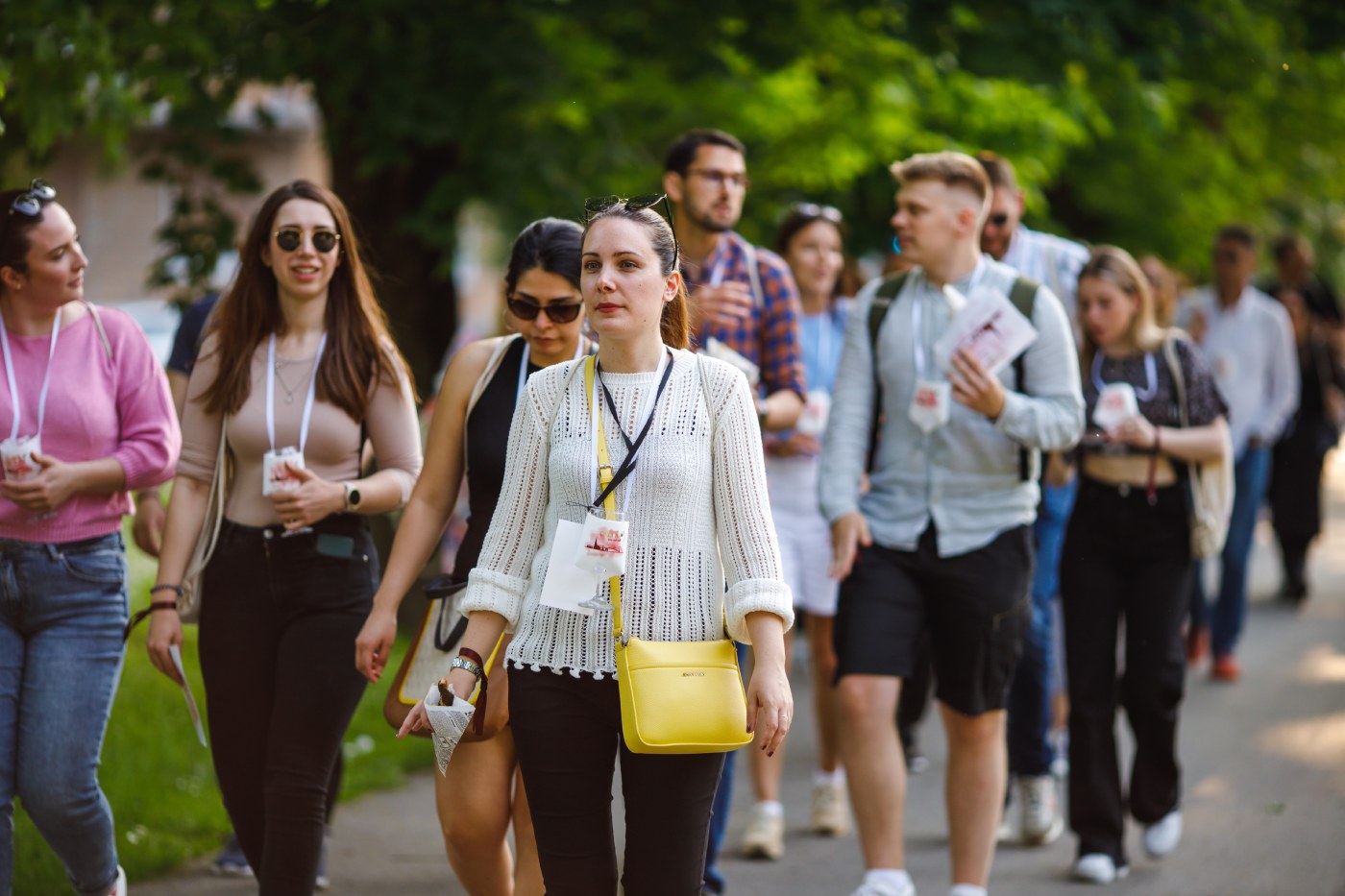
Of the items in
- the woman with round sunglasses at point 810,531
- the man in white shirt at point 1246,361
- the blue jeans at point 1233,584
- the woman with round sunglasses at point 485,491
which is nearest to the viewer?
the woman with round sunglasses at point 485,491

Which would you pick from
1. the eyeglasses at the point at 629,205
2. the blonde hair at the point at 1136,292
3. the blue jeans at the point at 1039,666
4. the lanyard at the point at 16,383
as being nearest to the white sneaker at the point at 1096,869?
the blue jeans at the point at 1039,666

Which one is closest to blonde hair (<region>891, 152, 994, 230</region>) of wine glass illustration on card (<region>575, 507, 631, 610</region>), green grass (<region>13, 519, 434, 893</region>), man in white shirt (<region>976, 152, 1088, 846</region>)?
man in white shirt (<region>976, 152, 1088, 846</region>)

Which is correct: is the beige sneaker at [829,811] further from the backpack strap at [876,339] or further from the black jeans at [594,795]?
the black jeans at [594,795]

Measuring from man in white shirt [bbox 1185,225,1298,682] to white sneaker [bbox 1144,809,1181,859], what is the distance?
4.46 metres

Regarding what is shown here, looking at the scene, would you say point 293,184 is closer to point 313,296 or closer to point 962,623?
point 313,296

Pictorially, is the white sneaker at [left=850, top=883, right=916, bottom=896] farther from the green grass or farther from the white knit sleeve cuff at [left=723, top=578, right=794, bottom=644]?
the green grass

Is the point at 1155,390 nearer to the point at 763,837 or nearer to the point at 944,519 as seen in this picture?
the point at 944,519

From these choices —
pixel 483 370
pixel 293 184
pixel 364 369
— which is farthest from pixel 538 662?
pixel 293 184

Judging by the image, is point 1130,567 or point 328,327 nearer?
point 328,327

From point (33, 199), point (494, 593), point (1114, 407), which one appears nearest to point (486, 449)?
point (494, 593)

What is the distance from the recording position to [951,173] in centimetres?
558

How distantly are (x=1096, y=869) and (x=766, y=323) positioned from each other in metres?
2.34

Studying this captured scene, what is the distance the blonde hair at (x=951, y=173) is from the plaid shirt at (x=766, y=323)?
86cm

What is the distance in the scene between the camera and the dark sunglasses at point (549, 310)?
4.66 m
